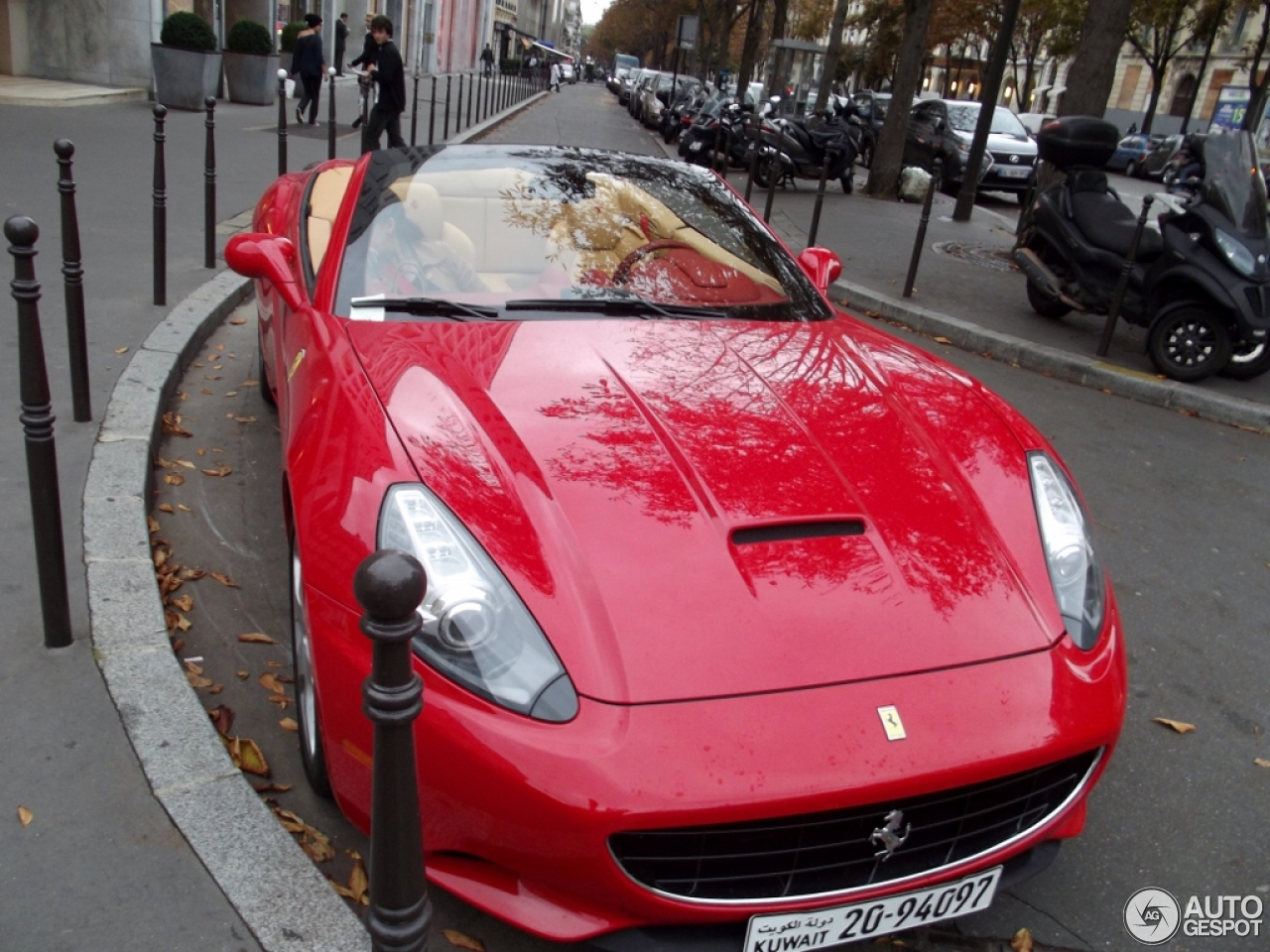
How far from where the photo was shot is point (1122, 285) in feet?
23.7

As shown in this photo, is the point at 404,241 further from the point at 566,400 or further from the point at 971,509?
the point at 971,509

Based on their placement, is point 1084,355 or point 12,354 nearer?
point 12,354

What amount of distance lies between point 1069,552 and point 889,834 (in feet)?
2.99

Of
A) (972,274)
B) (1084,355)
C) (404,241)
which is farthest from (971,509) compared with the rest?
(972,274)

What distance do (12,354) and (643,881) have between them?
13.7 feet

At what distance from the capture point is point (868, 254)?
35.8ft

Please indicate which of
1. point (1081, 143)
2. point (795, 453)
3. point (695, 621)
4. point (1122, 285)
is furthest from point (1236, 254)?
point (695, 621)

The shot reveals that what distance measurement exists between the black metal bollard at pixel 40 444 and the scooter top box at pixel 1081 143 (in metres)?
7.12

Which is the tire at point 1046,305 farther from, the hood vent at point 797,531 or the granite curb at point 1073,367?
the hood vent at point 797,531

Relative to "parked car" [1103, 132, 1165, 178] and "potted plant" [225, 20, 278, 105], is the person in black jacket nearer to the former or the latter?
"potted plant" [225, 20, 278, 105]

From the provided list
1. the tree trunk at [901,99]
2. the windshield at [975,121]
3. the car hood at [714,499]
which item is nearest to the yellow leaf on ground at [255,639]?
the car hood at [714,499]

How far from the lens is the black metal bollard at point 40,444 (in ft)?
8.70

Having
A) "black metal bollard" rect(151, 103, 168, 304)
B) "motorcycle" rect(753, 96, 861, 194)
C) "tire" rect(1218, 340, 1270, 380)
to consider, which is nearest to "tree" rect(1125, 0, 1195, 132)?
"motorcycle" rect(753, 96, 861, 194)

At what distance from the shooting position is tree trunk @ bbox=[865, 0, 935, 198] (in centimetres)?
1577
